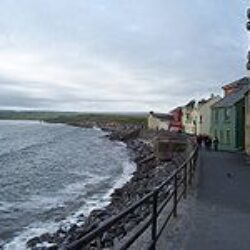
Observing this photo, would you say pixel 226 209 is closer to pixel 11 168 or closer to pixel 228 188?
pixel 228 188

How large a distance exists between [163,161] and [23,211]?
23483mm

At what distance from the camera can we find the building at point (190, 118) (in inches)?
3664

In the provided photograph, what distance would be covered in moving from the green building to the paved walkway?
35.3 metres

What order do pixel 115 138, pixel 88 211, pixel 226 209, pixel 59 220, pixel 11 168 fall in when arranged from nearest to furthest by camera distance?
pixel 226 209
pixel 59 220
pixel 88 211
pixel 11 168
pixel 115 138

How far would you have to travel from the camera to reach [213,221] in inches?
533

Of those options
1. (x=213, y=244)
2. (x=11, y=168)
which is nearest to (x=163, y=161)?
(x=11, y=168)

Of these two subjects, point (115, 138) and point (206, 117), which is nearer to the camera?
point (206, 117)

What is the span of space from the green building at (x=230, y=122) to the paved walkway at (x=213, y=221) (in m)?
35.3

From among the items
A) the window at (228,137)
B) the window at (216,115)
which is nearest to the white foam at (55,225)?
the window at (228,137)

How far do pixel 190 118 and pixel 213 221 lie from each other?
8536cm

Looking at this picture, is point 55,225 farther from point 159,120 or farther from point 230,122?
point 159,120

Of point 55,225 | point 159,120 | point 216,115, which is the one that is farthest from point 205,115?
point 55,225

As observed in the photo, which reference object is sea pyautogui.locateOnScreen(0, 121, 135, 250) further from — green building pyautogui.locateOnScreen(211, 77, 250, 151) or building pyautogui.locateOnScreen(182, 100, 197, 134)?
building pyautogui.locateOnScreen(182, 100, 197, 134)

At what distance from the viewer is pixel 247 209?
16531mm
